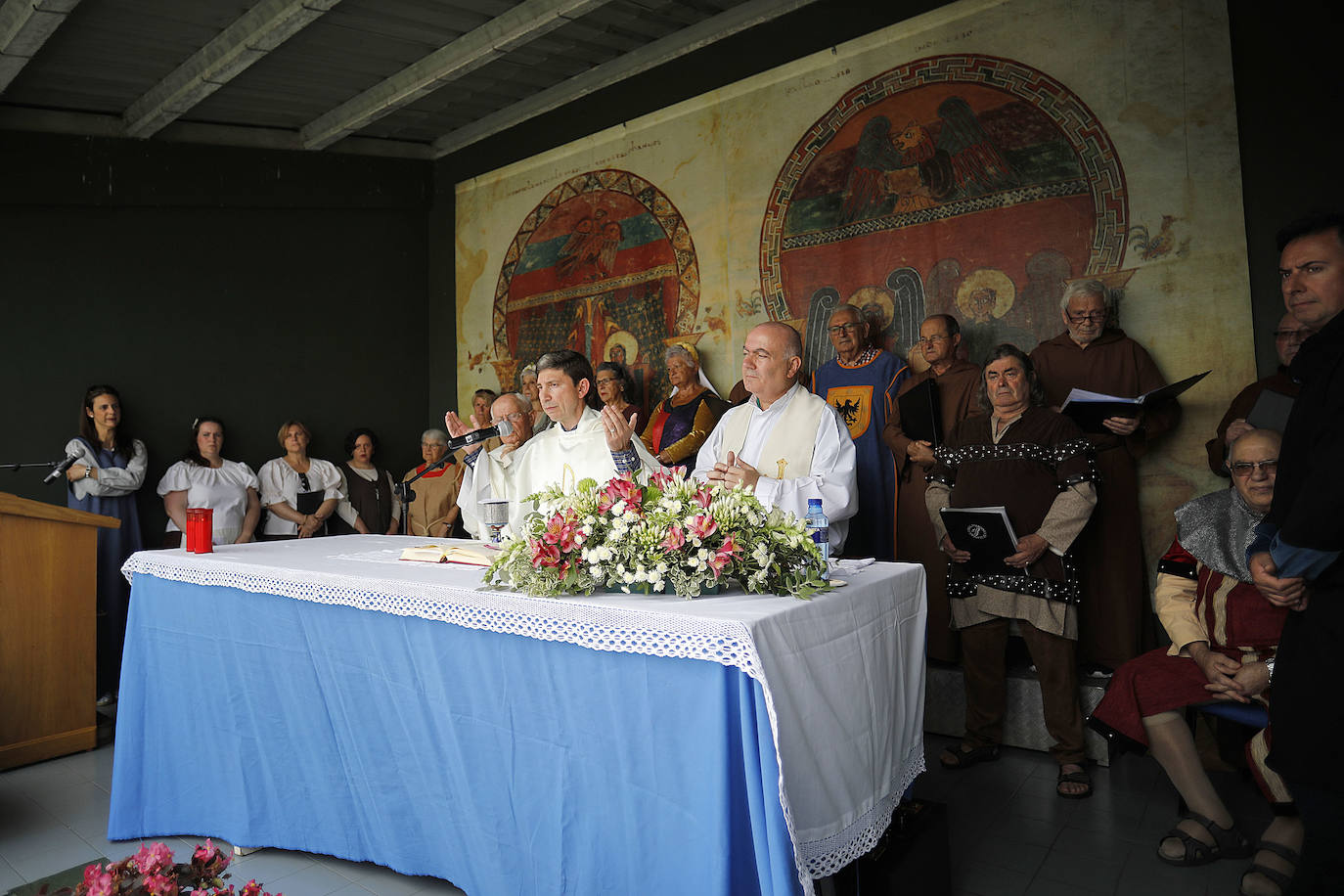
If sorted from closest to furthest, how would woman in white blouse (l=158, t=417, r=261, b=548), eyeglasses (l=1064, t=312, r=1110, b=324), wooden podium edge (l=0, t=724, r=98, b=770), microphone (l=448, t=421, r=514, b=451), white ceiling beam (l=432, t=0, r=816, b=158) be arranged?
microphone (l=448, t=421, r=514, b=451) → wooden podium edge (l=0, t=724, r=98, b=770) → eyeglasses (l=1064, t=312, r=1110, b=324) → white ceiling beam (l=432, t=0, r=816, b=158) → woman in white blouse (l=158, t=417, r=261, b=548)

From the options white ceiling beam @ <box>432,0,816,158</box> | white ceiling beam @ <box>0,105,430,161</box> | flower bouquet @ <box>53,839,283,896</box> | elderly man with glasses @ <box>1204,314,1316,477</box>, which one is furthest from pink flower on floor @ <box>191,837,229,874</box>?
white ceiling beam @ <box>0,105,430,161</box>

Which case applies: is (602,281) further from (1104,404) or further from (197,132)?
(1104,404)

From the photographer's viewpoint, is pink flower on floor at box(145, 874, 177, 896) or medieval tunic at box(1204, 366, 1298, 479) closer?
pink flower on floor at box(145, 874, 177, 896)

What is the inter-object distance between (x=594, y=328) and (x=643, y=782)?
5.51m

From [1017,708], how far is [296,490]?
18.4 feet

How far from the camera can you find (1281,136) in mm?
A: 4336

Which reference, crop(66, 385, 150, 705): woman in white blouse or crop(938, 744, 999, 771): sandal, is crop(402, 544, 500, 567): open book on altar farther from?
crop(66, 385, 150, 705): woman in white blouse

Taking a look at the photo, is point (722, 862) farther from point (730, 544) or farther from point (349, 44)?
point (349, 44)

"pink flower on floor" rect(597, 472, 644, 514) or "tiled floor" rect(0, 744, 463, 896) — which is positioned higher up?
"pink flower on floor" rect(597, 472, 644, 514)

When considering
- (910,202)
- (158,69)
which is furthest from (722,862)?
(158,69)

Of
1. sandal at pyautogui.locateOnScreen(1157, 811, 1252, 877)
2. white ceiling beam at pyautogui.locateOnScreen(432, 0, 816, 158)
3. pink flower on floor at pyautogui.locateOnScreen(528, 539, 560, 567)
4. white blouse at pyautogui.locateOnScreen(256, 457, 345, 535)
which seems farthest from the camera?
white blouse at pyautogui.locateOnScreen(256, 457, 345, 535)

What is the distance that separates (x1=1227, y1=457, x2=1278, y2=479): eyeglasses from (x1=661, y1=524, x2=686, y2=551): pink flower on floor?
6.95 feet

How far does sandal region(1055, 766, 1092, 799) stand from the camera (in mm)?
3619

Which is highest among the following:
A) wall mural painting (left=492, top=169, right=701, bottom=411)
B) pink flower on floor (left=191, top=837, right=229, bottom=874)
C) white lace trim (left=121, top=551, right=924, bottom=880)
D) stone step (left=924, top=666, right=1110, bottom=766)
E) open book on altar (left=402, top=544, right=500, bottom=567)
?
wall mural painting (left=492, top=169, right=701, bottom=411)
